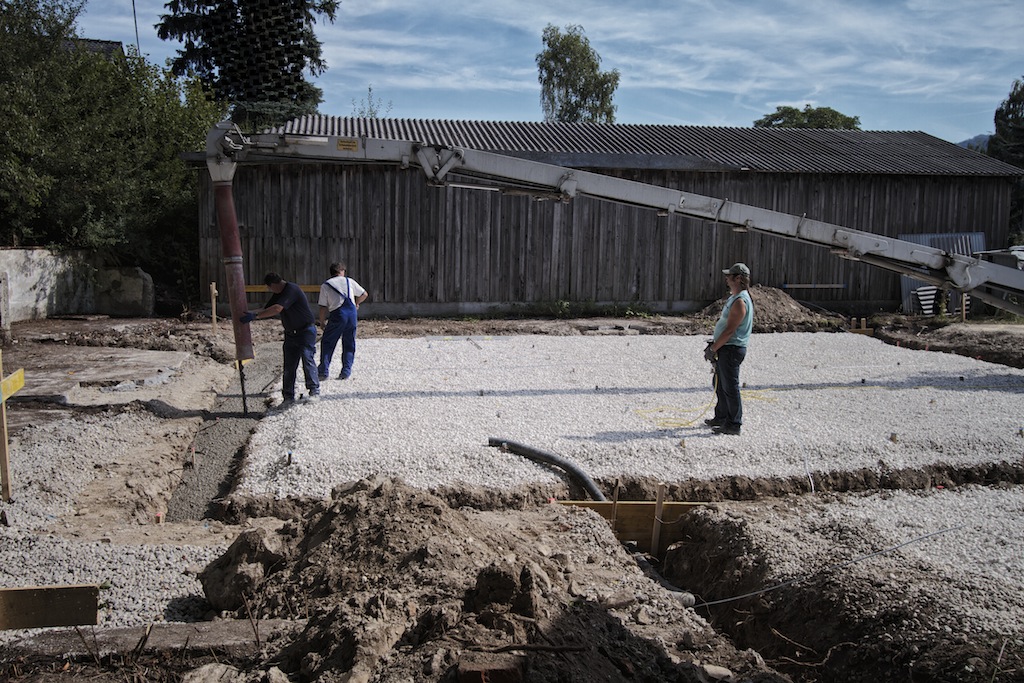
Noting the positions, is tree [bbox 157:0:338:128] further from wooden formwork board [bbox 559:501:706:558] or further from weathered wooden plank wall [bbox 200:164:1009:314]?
wooden formwork board [bbox 559:501:706:558]

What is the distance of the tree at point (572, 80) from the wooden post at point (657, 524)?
88.7ft

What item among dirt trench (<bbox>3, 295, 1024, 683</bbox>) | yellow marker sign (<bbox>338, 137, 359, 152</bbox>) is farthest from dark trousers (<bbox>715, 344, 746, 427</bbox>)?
yellow marker sign (<bbox>338, 137, 359, 152</bbox>)

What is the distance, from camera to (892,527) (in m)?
5.75

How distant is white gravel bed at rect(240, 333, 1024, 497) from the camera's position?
708cm

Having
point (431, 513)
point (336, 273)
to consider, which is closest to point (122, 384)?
point (336, 273)

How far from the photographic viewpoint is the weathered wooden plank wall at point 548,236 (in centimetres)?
1716

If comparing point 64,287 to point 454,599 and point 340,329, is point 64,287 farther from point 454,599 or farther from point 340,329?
point 454,599

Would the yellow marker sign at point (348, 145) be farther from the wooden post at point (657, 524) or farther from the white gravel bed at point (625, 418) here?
the wooden post at point (657, 524)

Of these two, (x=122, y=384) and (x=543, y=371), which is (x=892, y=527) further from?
(x=122, y=384)

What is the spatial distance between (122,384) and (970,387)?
430 inches

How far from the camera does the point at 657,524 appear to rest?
20.3 feet

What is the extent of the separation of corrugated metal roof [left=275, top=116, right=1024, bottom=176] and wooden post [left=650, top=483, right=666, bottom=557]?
12696mm

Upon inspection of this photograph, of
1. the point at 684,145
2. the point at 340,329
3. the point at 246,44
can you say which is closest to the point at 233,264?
the point at 340,329

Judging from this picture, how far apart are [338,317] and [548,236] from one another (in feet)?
28.2
